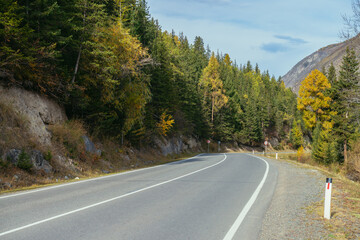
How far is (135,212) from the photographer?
21.0 ft

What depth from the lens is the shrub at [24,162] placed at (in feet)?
36.4

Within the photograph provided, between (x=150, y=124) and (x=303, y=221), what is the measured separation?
22716mm

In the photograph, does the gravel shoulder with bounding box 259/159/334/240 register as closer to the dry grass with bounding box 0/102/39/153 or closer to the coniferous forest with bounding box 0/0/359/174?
the coniferous forest with bounding box 0/0/359/174

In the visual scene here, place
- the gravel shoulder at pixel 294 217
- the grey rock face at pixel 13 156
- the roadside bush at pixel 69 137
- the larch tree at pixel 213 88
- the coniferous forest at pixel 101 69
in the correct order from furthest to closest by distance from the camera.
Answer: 1. the larch tree at pixel 213 88
2. the roadside bush at pixel 69 137
3. the coniferous forest at pixel 101 69
4. the grey rock face at pixel 13 156
5. the gravel shoulder at pixel 294 217

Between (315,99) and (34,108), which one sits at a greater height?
(315,99)

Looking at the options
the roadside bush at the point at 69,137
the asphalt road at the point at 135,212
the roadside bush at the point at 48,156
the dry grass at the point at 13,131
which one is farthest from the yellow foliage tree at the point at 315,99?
the dry grass at the point at 13,131

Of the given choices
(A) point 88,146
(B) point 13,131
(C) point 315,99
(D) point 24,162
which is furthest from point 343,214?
(C) point 315,99

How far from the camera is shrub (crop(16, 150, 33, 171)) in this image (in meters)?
11.1

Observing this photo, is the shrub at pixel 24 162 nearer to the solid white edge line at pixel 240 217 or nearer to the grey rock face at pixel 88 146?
the grey rock face at pixel 88 146

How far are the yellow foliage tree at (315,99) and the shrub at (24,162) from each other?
43.0 m

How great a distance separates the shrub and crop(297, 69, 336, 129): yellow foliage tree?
141 feet

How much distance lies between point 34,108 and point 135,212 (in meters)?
10.9

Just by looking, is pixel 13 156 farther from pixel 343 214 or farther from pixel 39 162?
pixel 343 214

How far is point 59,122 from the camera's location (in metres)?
16.1
